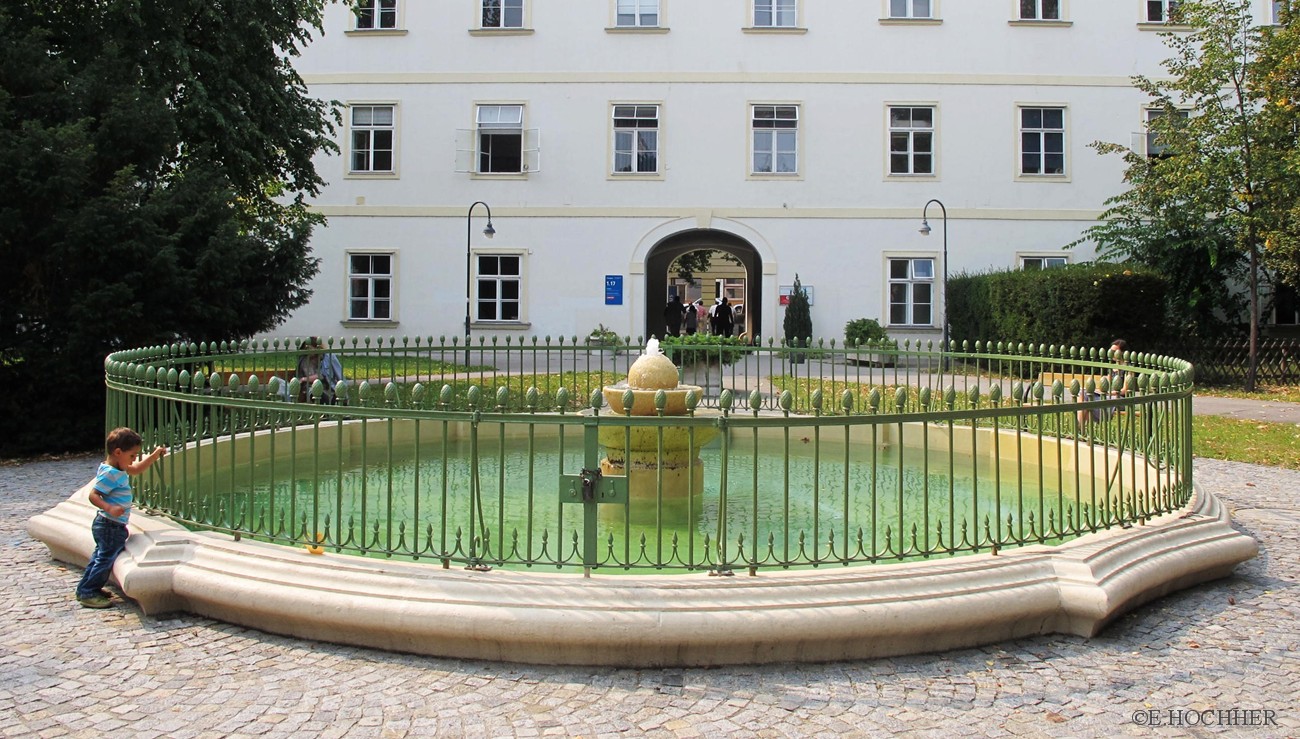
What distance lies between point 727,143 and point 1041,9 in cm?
920

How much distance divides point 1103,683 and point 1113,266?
1900cm

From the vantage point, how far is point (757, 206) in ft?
85.6

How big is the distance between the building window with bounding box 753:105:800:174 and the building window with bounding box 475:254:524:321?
23.5ft

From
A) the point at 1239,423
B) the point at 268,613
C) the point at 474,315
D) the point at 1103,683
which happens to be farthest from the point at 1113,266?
the point at 268,613

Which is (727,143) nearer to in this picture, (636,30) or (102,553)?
(636,30)

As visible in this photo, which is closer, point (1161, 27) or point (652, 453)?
point (652, 453)

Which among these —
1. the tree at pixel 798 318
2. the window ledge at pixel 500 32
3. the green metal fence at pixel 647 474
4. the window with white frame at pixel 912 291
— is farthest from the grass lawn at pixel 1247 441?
the window ledge at pixel 500 32

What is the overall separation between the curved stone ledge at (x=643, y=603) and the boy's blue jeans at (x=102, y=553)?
273mm

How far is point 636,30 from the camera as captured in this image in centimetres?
2602

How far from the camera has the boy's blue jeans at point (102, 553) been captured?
5383mm

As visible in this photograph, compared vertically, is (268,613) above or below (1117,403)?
below

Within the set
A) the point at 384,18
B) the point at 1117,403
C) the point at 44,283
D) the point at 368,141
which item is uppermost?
the point at 384,18

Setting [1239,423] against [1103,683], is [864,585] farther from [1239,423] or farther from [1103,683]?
[1239,423]

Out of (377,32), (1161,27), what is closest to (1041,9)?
(1161,27)
